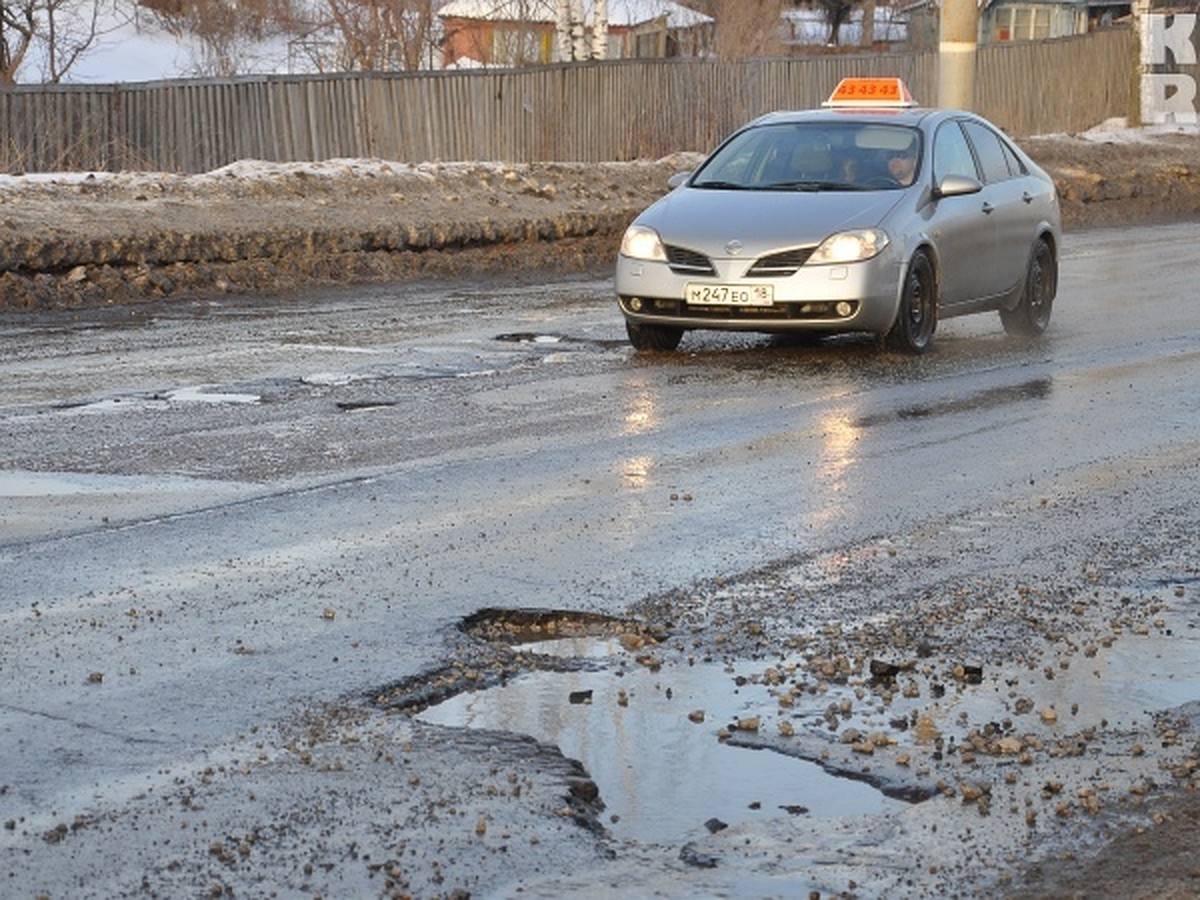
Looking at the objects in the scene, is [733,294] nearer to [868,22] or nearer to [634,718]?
[634,718]

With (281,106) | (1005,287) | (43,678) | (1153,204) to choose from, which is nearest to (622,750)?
(43,678)

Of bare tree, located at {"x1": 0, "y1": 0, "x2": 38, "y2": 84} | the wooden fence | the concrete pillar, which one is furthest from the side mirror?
bare tree, located at {"x1": 0, "y1": 0, "x2": 38, "y2": 84}

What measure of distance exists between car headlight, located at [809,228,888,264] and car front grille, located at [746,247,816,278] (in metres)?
0.07

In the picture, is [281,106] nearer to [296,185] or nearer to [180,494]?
[296,185]

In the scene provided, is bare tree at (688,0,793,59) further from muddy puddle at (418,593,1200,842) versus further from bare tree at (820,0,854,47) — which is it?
muddy puddle at (418,593,1200,842)

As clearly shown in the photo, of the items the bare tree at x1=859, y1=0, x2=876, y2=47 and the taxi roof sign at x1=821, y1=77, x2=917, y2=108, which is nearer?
the taxi roof sign at x1=821, y1=77, x2=917, y2=108

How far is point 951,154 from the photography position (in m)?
14.5

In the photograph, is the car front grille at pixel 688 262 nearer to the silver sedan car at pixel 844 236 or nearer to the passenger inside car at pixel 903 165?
the silver sedan car at pixel 844 236

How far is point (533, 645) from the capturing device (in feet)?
21.4

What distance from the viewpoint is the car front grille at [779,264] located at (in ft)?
42.6


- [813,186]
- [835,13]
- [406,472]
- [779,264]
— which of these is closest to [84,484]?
[406,472]

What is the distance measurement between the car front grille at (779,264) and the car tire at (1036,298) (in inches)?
99.6

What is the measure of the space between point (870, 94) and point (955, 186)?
2170 mm

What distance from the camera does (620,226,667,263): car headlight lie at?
43.7 ft
